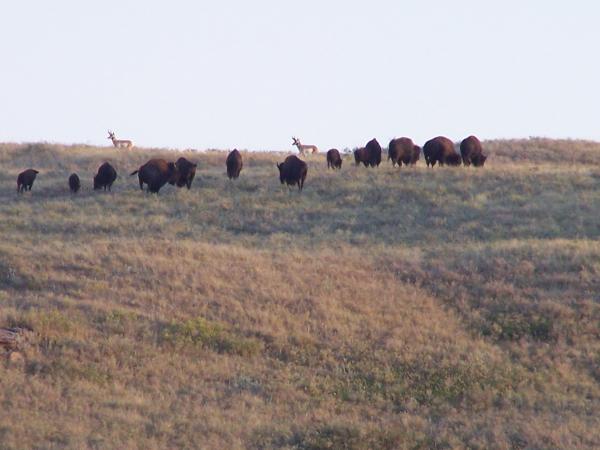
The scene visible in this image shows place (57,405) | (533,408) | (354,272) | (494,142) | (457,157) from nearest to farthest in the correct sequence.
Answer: (57,405) → (533,408) → (354,272) → (457,157) → (494,142)

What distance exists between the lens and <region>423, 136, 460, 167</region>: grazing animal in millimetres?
37938

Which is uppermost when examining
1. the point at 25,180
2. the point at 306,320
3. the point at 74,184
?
the point at 25,180

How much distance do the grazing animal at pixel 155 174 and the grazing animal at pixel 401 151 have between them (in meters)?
7.88

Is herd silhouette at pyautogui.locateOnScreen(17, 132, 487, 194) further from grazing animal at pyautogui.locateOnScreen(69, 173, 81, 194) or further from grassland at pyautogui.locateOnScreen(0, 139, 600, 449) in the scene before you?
grassland at pyautogui.locateOnScreen(0, 139, 600, 449)

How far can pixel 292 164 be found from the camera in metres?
35.1

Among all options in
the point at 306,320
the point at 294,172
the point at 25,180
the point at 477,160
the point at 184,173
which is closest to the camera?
the point at 306,320

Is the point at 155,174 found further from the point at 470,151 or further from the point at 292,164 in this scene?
the point at 470,151

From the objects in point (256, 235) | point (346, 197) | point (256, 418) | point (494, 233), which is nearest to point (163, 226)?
Result: point (256, 235)

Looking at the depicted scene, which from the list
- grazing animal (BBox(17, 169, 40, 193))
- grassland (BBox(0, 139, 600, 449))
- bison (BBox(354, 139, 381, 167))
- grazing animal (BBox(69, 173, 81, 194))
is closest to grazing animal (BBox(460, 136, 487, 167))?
bison (BBox(354, 139, 381, 167))

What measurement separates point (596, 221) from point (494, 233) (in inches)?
124

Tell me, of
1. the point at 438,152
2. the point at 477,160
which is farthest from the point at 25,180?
the point at 477,160

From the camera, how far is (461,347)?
19.7 m

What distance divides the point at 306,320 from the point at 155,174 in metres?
15.4

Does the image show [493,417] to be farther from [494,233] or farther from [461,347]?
[494,233]
